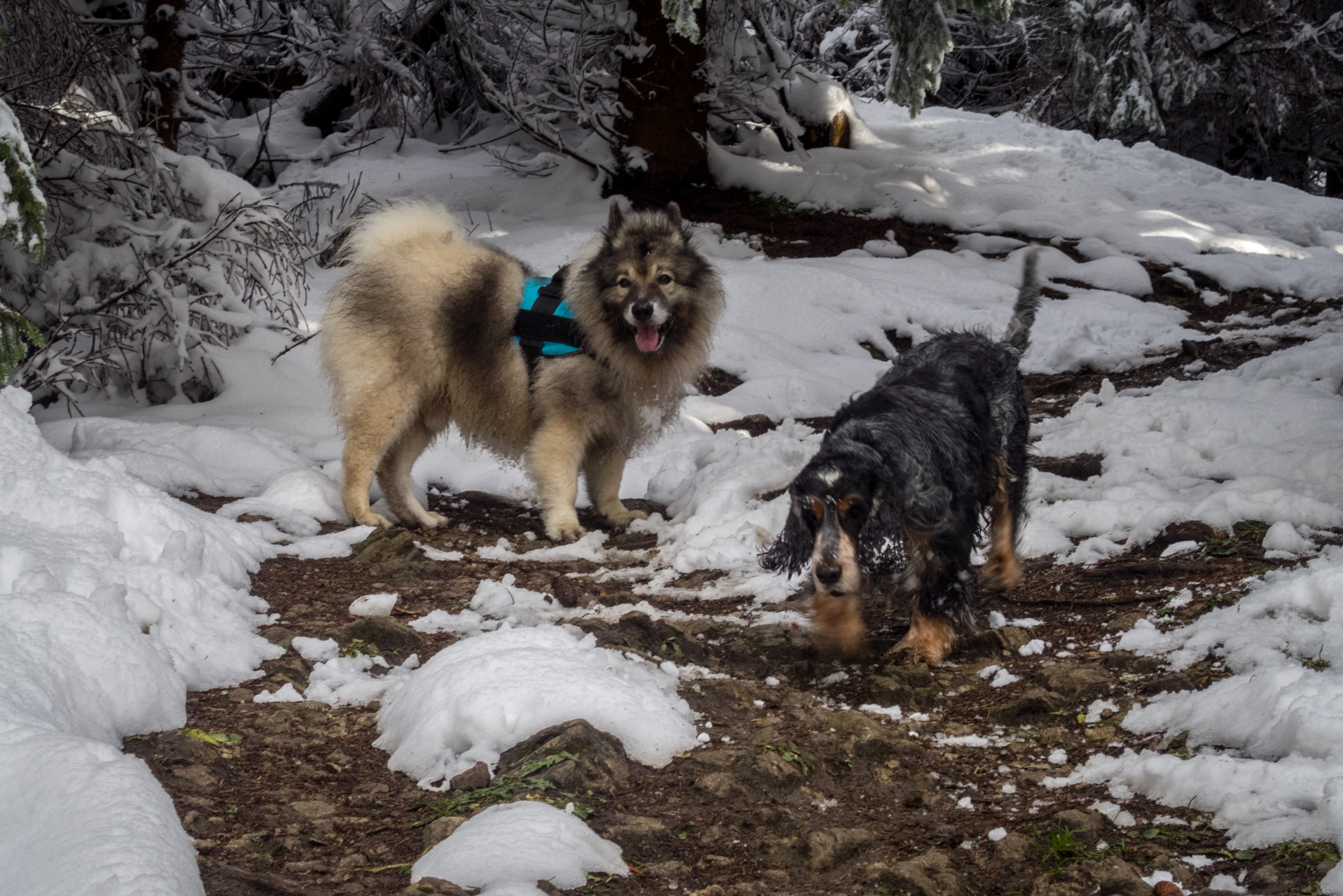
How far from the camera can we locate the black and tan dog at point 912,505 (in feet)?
12.4

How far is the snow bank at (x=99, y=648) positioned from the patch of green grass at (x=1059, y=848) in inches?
75.7

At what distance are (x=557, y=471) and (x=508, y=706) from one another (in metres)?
3.23

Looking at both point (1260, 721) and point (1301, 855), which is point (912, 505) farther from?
point (1301, 855)

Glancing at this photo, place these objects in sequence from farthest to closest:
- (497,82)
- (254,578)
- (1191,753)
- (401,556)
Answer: (497,82) → (401,556) → (254,578) → (1191,753)

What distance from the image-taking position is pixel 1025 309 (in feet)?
17.7

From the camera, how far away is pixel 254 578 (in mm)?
4789

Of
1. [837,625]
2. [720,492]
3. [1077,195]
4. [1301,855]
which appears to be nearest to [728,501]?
[720,492]

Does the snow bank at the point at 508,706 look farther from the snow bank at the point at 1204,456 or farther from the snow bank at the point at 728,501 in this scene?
the snow bank at the point at 1204,456

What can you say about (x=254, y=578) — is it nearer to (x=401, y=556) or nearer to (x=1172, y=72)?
(x=401, y=556)

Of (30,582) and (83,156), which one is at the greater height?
(83,156)

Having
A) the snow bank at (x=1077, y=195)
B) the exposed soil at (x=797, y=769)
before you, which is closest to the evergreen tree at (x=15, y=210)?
the exposed soil at (x=797, y=769)

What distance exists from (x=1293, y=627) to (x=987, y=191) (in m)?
10.4

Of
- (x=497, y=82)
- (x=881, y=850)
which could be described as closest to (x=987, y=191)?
(x=497, y=82)

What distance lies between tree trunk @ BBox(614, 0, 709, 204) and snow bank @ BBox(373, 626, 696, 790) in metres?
8.91
